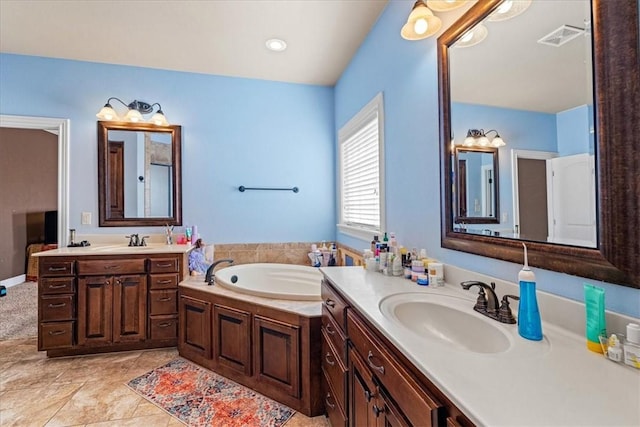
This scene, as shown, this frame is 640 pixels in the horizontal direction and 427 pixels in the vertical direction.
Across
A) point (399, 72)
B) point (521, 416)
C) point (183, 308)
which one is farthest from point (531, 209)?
point (183, 308)

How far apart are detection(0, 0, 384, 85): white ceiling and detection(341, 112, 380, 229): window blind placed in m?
0.77

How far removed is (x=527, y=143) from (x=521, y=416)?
0.92 m

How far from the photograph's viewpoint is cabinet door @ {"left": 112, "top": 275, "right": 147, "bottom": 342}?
253 cm

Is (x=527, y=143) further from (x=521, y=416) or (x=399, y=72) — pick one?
(x=399, y=72)

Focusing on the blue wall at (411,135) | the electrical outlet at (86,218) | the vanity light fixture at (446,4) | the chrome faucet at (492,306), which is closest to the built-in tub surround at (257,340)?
the blue wall at (411,135)

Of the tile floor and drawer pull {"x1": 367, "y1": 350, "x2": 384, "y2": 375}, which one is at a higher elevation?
drawer pull {"x1": 367, "y1": 350, "x2": 384, "y2": 375}

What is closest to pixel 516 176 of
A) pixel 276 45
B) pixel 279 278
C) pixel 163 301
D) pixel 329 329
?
pixel 329 329

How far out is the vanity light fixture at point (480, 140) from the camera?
4.01ft

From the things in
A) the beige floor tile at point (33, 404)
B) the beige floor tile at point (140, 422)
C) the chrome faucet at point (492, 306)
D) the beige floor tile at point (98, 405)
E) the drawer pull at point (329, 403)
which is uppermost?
the chrome faucet at point (492, 306)

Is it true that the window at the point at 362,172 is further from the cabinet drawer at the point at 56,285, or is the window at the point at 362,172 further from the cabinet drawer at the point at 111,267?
the cabinet drawer at the point at 56,285

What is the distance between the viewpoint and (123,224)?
3.02m

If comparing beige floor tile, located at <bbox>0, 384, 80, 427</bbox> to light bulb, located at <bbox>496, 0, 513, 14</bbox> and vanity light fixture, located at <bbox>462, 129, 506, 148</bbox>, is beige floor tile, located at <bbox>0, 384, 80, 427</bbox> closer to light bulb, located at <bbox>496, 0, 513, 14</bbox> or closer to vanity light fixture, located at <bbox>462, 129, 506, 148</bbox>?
vanity light fixture, located at <bbox>462, 129, 506, 148</bbox>

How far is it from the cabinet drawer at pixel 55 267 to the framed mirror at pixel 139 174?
23.4 inches

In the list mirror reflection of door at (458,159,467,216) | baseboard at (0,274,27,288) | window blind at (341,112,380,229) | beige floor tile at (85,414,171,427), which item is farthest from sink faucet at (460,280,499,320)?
baseboard at (0,274,27,288)
